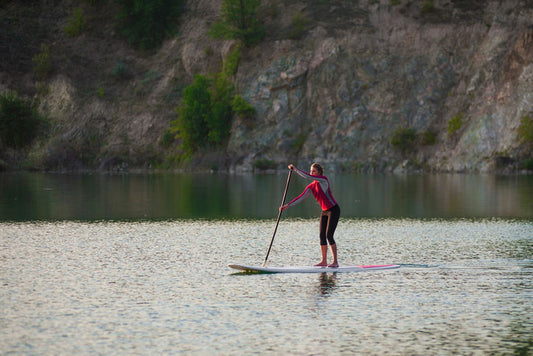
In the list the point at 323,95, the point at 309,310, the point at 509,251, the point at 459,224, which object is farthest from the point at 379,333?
the point at 323,95

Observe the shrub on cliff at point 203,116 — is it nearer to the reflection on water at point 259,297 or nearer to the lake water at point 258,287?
the lake water at point 258,287

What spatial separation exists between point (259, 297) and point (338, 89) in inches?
3006

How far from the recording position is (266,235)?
91.9 feet

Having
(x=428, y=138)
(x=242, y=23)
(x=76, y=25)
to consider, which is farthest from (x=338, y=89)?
(x=76, y=25)

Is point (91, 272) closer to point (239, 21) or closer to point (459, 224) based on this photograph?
point (459, 224)

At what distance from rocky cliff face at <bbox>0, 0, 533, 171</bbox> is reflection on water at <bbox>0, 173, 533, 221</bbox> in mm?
25704

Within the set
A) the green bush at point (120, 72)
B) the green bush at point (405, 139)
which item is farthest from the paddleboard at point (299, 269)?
the green bush at point (120, 72)

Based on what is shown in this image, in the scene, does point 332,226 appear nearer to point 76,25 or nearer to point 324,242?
point 324,242

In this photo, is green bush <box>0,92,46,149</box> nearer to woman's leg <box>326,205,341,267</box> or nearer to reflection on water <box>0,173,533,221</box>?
reflection on water <box>0,173,533,221</box>

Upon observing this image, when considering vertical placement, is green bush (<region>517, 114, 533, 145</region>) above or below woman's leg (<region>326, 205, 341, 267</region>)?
above

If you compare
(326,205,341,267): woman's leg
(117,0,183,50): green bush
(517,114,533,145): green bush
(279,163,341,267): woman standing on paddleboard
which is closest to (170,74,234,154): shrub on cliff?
(117,0,183,50): green bush

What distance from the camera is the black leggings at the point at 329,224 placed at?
791 inches

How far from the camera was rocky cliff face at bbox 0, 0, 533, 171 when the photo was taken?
269ft

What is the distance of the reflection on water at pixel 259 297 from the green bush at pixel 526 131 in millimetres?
50435
